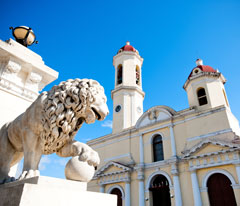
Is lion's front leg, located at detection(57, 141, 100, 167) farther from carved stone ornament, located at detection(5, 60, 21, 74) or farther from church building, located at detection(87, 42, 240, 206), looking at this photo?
church building, located at detection(87, 42, 240, 206)

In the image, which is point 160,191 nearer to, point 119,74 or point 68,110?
point 119,74

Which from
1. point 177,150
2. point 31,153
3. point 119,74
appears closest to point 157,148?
point 177,150

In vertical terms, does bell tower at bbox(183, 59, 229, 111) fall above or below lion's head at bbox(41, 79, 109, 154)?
above

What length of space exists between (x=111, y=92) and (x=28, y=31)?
16494 millimetres

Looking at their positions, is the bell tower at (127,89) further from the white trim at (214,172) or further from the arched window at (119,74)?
the white trim at (214,172)

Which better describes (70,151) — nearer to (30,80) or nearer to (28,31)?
(30,80)

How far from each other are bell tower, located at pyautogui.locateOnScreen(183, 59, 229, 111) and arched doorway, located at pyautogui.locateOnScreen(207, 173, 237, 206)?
4977 mm

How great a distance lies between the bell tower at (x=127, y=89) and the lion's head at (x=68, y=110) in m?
15.6

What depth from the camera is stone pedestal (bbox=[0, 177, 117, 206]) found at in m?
1.45

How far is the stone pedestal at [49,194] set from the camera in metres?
1.45

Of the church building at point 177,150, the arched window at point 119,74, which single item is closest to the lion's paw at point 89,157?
the church building at point 177,150

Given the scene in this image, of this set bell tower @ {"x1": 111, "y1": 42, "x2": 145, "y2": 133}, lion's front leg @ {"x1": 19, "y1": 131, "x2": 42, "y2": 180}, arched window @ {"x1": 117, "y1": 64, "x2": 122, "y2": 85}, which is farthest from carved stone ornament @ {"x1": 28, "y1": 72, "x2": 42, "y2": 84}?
arched window @ {"x1": 117, "y1": 64, "x2": 122, "y2": 85}

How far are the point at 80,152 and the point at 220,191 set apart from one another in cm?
1182

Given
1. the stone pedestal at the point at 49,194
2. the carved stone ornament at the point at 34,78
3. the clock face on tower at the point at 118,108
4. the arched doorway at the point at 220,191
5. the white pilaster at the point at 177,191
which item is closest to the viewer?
the stone pedestal at the point at 49,194
